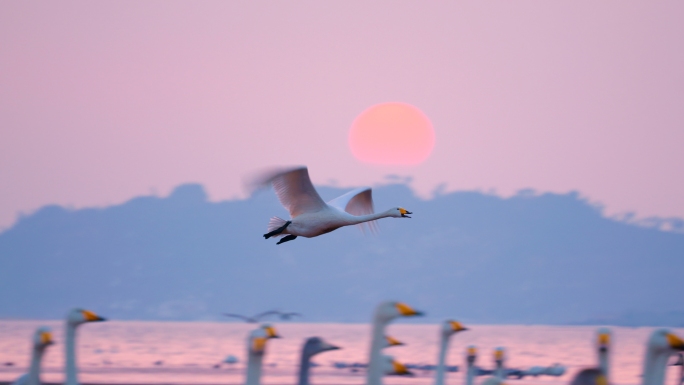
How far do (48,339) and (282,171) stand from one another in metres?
4.61

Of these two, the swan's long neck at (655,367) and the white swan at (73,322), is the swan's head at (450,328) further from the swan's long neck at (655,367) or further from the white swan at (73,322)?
the swan's long neck at (655,367)

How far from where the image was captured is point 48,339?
17.7 meters

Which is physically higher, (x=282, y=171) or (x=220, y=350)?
(x=220, y=350)

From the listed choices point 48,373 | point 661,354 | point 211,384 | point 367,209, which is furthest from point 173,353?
point 661,354

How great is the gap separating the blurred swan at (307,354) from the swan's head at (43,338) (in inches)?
171

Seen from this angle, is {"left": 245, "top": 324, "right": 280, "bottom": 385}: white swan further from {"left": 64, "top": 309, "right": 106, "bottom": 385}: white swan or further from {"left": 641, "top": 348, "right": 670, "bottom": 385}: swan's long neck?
{"left": 641, "top": 348, "right": 670, "bottom": 385}: swan's long neck

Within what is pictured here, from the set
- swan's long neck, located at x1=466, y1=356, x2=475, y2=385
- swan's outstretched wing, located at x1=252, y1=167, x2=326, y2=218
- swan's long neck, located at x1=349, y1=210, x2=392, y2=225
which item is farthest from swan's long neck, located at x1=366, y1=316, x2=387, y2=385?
swan's long neck, located at x1=466, y1=356, x2=475, y2=385

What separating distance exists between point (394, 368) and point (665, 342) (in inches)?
271

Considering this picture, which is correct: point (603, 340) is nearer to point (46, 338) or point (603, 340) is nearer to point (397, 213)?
point (397, 213)

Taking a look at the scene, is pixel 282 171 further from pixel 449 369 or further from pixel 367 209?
pixel 449 369

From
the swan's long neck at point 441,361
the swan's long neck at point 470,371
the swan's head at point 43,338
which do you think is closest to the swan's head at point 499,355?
the swan's long neck at point 470,371

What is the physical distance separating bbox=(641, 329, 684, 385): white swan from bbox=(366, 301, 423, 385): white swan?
10.1 ft

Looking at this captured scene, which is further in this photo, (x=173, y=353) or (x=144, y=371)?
(x=173, y=353)

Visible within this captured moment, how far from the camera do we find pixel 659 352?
14.6 meters
